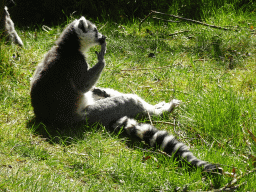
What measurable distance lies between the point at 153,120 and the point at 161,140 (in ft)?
2.20

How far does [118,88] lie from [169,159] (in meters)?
1.80

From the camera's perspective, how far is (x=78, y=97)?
11.7ft

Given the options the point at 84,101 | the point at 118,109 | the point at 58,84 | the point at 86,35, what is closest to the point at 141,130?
the point at 118,109

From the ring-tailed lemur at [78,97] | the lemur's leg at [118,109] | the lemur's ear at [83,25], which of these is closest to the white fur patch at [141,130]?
the ring-tailed lemur at [78,97]

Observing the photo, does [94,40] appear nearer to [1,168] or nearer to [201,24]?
[1,168]

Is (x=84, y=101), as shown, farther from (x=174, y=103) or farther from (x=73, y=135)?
(x=174, y=103)

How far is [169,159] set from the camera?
2.82 m

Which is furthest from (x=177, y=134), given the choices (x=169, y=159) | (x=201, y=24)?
(x=201, y=24)

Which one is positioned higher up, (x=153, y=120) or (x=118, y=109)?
(x=118, y=109)

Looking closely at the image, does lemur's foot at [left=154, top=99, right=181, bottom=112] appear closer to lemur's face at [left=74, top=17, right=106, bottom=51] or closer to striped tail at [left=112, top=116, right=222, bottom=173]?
striped tail at [left=112, top=116, right=222, bottom=173]

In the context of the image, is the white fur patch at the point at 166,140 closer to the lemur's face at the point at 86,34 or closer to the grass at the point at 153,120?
the grass at the point at 153,120

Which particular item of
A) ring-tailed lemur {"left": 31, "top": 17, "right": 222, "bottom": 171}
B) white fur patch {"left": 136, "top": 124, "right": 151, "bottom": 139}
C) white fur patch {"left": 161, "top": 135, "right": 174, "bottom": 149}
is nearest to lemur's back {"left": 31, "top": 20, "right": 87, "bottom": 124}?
ring-tailed lemur {"left": 31, "top": 17, "right": 222, "bottom": 171}

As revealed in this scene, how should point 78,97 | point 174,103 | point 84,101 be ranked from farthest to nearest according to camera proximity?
point 174,103
point 84,101
point 78,97

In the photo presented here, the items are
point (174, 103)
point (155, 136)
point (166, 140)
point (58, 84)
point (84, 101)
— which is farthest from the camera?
point (174, 103)
